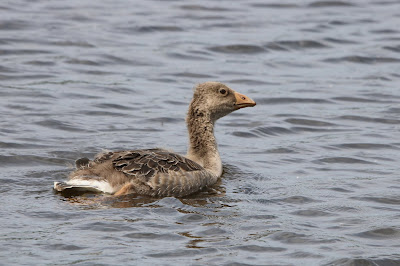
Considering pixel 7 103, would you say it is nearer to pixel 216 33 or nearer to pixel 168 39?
pixel 168 39

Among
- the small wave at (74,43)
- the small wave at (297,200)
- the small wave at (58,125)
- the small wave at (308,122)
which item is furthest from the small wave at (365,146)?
the small wave at (74,43)

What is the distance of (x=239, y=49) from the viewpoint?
2064cm

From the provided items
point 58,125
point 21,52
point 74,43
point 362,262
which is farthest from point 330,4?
point 362,262

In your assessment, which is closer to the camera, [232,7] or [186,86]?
[186,86]

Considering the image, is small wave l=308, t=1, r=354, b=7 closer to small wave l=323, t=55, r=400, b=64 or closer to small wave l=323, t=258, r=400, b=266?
small wave l=323, t=55, r=400, b=64

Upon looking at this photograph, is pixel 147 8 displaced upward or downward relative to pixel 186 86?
upward

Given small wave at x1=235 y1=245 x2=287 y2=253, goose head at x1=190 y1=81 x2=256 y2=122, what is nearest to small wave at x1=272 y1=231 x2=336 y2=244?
A: small wave at x1=235 y1=245 x2=287 y2=253

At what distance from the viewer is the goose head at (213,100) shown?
12.0 meters

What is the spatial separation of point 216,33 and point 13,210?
43.4 feet

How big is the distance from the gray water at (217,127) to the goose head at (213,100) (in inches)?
40.3

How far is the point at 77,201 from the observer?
397 inches

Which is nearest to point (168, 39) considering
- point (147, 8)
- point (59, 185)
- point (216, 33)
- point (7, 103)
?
point (216, 33)

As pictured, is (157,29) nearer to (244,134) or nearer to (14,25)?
(14,25)

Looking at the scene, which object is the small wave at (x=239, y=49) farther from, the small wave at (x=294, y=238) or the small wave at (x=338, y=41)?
the small wave at (x=294, y=238)
